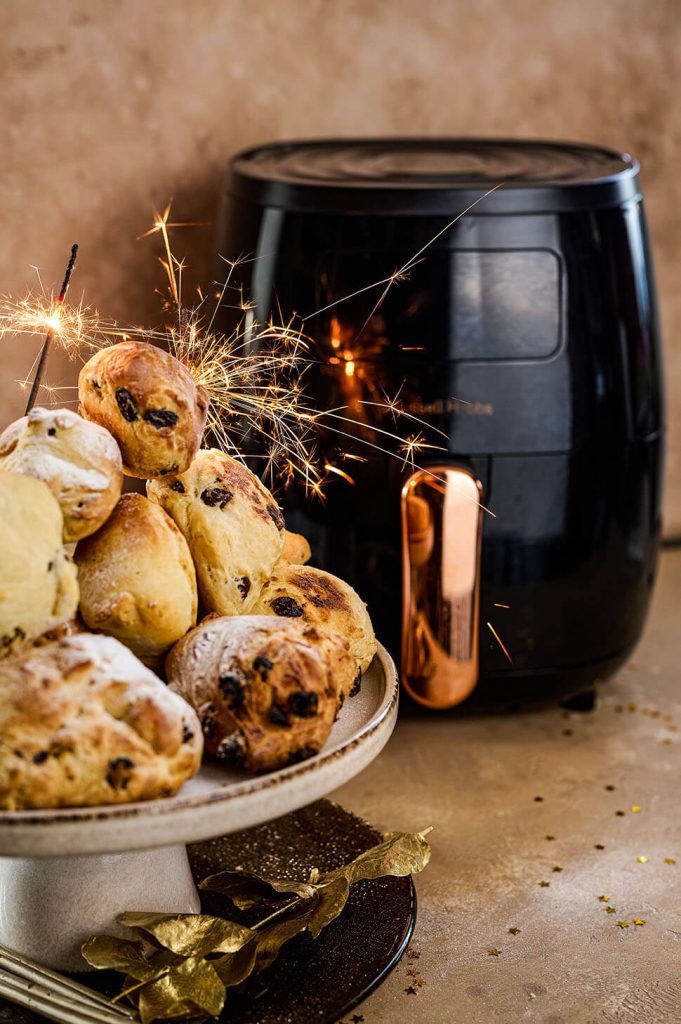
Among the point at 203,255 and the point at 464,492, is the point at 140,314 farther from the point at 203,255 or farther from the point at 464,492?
the point at 464,492

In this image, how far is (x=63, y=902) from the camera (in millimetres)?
745

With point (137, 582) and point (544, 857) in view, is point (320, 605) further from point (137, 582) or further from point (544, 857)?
point (544, 857)

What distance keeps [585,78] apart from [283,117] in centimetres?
45

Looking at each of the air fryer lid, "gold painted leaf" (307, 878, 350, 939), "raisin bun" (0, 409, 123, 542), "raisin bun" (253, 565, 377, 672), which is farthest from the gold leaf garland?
the air fryer lid

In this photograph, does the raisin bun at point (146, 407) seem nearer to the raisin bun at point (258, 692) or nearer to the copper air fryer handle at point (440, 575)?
the raisin bun at point (258, 692)

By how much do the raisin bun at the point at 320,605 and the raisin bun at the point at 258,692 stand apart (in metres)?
0.08

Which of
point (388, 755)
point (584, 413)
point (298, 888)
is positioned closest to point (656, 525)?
point (584, 413)

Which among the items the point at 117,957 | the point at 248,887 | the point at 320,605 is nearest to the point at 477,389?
the point at 320,605

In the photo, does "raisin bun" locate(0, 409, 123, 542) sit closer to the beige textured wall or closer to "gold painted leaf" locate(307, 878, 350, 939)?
"gold painted leaf" locate(307, 878, 350, 939)

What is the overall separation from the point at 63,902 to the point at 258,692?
231 millimetres

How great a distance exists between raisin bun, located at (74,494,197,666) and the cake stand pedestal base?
6.2 inches

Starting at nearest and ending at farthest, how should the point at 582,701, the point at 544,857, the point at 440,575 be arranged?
the point at 544,857, the point at 440,575, the point at 582,701

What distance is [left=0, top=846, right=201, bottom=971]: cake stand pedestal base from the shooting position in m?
0.74

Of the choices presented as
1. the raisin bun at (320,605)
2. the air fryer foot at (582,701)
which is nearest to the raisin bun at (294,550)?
the raisin bun at (320,605)
